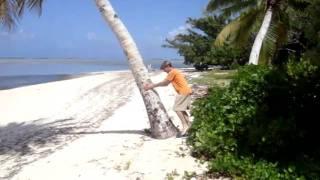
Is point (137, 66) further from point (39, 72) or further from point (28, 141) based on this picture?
point (39, 72)

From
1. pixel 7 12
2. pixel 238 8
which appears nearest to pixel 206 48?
pixel 238 8

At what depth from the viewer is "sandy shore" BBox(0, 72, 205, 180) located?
834 cm

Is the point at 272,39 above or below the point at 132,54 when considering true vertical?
below

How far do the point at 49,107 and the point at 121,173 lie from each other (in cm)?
1101

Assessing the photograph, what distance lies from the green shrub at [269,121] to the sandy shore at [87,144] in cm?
60

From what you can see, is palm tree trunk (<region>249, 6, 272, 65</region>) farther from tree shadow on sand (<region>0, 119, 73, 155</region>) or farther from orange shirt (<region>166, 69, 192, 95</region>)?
tree shadow on sand (<region>0, 119, 73, 155</region>)

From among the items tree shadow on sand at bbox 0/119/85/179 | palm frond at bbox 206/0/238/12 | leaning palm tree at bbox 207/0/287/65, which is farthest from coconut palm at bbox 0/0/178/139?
palm frond at bbox 206/0/238/12

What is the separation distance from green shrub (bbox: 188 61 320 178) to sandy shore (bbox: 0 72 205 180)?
0.60m

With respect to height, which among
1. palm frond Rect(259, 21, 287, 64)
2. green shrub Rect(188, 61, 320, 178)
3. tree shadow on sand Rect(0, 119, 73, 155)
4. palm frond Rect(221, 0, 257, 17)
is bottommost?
tree shadow on sand Rect(0, 119, 73, 155)

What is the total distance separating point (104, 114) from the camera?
15336mm

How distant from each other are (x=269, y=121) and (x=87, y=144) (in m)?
4.19

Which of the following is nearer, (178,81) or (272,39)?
(178,81)

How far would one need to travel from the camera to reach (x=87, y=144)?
10.5 metres

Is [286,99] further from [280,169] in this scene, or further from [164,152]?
[164,152]
